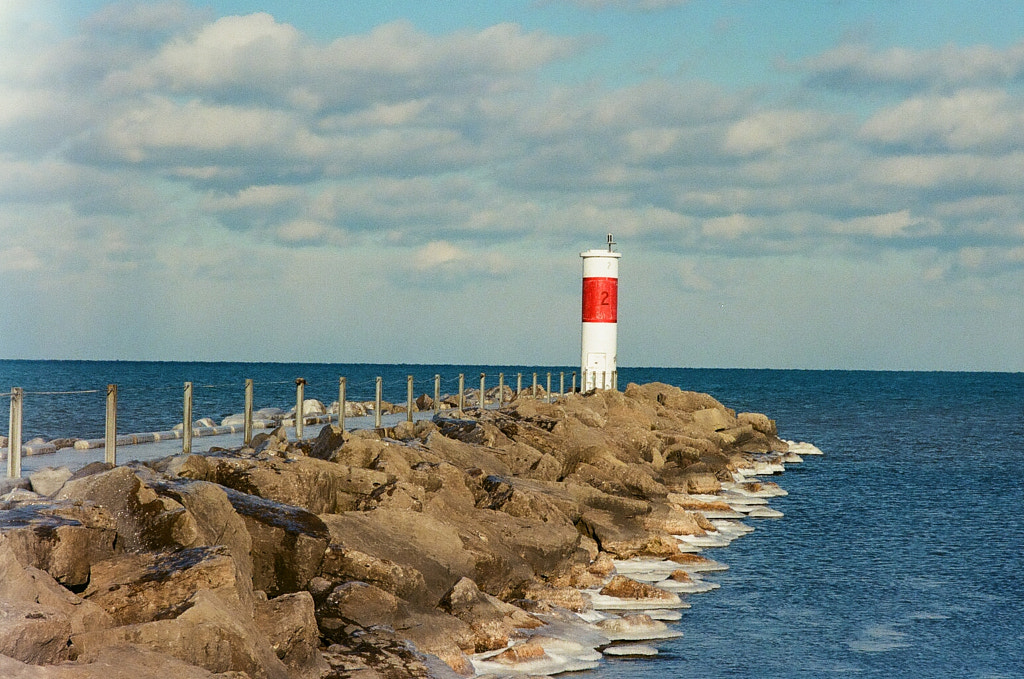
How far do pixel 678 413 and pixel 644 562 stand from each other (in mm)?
17211

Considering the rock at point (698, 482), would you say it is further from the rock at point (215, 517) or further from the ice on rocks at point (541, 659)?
the rock at point (215, 517)

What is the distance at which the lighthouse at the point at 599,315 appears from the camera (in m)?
31.6

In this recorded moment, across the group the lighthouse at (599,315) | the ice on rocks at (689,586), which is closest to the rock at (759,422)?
the lighthouse at (599,315)

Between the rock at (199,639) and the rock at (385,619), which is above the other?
the rock at (199,639)

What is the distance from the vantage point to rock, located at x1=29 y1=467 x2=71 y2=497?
392 inches

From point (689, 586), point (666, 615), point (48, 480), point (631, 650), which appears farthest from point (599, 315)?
point (48, 480)

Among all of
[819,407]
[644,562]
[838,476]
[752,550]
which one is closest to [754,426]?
[838,476]

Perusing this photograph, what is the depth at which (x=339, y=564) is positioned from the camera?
10023mm

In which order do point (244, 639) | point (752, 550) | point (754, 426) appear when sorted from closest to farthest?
point (244, 639) < point (752, 550) < point (754, 426)

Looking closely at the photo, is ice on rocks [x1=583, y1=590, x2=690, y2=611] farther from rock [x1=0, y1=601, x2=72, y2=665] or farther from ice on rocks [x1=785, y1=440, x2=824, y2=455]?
ice on rocks [x1=785, y1=440, x2=824, y2=455]

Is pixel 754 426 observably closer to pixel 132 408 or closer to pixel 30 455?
pixel 132 408

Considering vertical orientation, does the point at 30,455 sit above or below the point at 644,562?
above

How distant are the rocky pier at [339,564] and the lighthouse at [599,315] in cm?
1358

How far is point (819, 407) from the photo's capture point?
216ft
